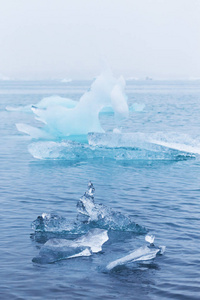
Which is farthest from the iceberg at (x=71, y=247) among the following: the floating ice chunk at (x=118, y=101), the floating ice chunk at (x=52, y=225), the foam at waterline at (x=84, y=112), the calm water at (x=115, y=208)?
the floating ice chunk at (x=118, y=101)

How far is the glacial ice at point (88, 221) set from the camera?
334 inches

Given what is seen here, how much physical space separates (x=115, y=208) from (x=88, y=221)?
1.28m

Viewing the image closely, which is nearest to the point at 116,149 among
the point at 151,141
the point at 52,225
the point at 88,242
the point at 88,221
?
the point at 151,141

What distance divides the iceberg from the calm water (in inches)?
5.2

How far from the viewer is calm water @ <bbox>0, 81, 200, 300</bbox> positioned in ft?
20.6

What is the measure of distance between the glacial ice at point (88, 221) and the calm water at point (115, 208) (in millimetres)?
201

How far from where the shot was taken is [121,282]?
6.39 meters

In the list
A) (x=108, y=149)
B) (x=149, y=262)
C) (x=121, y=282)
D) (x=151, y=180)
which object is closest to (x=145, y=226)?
(x=149, y=262)

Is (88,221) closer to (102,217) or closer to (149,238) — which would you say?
(102,217)

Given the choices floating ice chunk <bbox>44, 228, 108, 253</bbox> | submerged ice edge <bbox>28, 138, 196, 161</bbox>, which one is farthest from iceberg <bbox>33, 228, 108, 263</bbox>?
submerged ice edge <bbox>28, 138, 196, 161</bbox>

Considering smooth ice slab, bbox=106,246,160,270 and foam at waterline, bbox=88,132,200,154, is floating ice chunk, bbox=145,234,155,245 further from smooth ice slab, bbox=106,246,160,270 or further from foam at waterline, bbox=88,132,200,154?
foam at waterline, bbox=88,132,200,154

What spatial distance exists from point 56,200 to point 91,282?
4.45 m

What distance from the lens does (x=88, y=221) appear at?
8.90 m

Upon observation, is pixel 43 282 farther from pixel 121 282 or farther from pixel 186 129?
pixel 186 129
